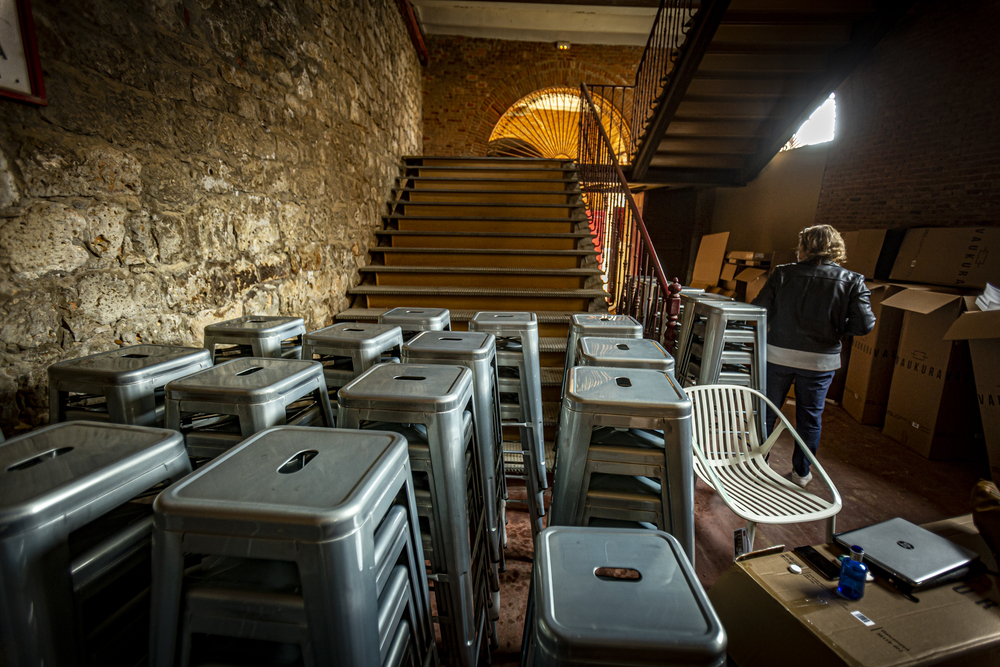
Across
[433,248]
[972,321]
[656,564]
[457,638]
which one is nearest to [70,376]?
[457,638]

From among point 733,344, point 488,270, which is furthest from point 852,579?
point 488,270

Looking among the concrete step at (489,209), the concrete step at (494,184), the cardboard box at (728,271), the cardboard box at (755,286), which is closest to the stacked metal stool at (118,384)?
the concrete step at (489,209)

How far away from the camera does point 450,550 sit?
3.38 ft

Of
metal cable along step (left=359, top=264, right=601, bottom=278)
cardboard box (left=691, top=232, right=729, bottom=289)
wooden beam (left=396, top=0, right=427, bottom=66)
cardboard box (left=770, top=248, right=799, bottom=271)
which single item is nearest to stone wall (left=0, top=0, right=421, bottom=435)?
metal cable along step (left=359, top=264, right=601, bottom=278)

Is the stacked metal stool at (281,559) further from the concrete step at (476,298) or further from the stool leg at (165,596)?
the concrete step at (476,298)

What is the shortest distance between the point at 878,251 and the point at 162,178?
5.42 metres

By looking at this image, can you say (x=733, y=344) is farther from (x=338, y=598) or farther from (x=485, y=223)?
(x=485, y=223)

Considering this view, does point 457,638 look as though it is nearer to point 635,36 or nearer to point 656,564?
point 656,564

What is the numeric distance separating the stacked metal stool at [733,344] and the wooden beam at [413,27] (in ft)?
16.3

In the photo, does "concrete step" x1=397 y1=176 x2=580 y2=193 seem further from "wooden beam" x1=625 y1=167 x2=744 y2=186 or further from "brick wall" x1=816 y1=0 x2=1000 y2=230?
"brick wall" x1=816 y1=0 x2=1000 y2=230

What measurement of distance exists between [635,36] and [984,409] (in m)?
6.55


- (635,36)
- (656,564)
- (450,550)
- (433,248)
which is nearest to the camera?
(656,564)

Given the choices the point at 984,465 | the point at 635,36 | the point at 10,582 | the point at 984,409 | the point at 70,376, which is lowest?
the point at 984,465

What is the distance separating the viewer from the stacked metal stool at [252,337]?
A: 1.68m
